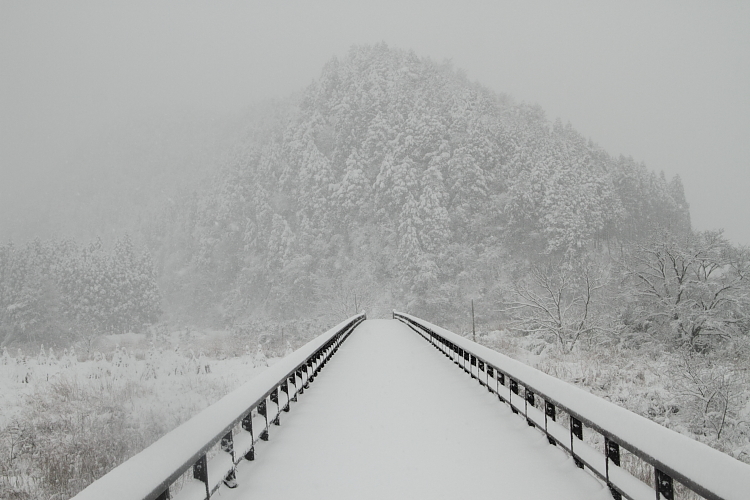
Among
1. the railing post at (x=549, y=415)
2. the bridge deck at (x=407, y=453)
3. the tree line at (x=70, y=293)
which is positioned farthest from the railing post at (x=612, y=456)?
the tree line at (x=70, y=293)

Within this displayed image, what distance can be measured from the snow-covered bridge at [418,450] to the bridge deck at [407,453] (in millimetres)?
17

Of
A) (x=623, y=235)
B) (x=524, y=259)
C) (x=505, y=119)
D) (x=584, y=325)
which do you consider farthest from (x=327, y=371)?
(x=505, y=119)

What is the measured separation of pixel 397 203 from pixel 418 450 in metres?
73.7

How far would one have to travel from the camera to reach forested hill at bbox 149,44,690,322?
73375 mm

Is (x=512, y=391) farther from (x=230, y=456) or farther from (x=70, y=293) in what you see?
(x=70, y=293)

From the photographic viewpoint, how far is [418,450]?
5.39 metres

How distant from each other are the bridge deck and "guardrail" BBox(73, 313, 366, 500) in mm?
305

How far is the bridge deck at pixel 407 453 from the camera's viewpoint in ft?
13.8

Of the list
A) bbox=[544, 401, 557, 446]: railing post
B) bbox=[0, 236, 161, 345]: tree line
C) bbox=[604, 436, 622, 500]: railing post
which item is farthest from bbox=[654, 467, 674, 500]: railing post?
bbox=[0, 236, 161, 345]: tree line

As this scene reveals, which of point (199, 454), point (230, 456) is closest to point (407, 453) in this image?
point (230, 456)

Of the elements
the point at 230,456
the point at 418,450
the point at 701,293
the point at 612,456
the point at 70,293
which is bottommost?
the point at 70,293

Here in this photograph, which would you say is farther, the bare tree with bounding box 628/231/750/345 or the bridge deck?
the bare tree with bounding box 628/231/750/345

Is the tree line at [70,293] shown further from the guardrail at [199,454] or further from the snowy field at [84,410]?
the guardrail at [199,454]

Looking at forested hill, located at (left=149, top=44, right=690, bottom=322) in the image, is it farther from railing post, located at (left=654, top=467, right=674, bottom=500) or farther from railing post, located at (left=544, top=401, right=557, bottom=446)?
railing post, located at (left=654, top=467, right=674, bottom=500)
